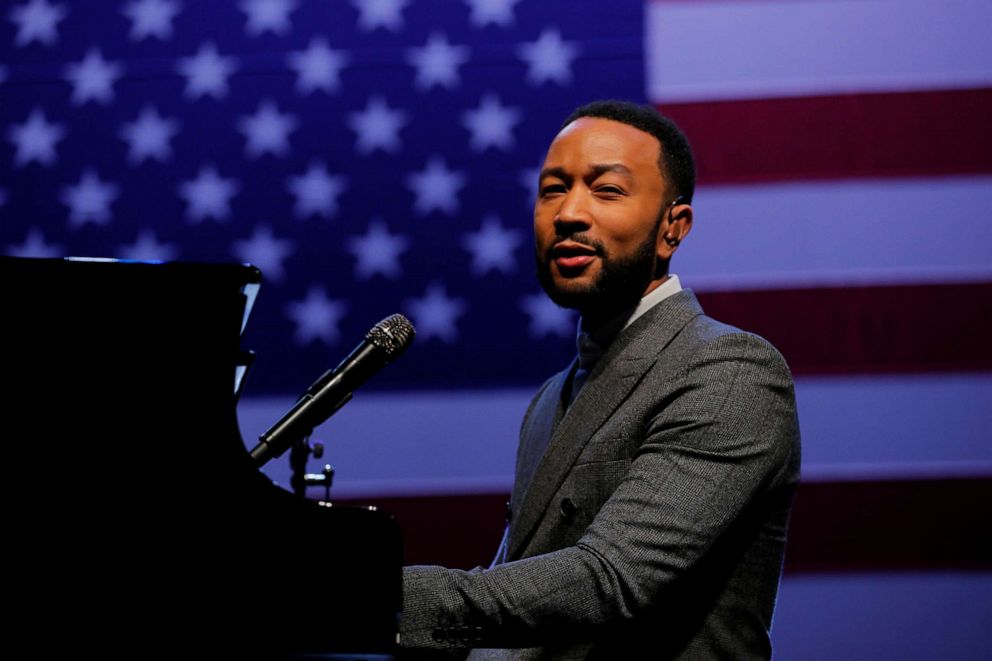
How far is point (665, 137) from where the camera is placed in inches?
64.9

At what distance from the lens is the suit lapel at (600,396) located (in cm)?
143

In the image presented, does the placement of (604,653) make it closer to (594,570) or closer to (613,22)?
(594,570)

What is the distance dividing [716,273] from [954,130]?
2.51ft

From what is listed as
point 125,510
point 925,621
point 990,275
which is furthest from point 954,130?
point 125,510

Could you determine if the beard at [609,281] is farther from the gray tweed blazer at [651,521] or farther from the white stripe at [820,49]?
the white stripe at [820,49]

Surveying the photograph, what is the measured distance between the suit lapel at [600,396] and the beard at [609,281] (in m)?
0.05

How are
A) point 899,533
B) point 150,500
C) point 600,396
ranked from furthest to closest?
point 899,533
point 600,396
point 150,500

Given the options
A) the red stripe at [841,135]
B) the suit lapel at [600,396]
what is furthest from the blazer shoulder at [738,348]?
the red stripe at [841,135]

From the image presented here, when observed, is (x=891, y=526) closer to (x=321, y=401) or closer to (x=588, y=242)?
(x=588, y=242)

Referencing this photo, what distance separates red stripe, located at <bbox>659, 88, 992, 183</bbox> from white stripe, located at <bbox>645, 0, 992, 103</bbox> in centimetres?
4

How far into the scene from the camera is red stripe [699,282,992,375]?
2471 millimetres

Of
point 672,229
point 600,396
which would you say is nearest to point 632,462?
point 600,396

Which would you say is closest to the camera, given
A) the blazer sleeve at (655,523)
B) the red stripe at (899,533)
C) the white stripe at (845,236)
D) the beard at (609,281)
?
the blazer sleeve at (655,523)

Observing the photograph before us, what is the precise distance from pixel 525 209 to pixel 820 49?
3.10 ft
